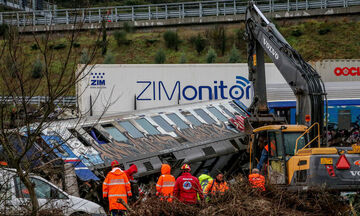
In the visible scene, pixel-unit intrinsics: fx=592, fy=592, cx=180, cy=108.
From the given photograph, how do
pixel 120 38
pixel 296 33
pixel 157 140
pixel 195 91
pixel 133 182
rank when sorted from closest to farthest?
pixel 133 182 < pixel 157 140 < pixel 195 91 < pixel 296 33 < pixel 120 38

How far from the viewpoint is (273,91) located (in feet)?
86.5

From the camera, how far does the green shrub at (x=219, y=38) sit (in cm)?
5159

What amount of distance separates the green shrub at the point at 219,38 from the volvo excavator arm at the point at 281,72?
1215 inches

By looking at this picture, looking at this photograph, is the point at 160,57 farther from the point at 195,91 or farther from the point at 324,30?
the point at 195,91

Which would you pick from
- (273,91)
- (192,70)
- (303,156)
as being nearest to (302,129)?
(303,156)

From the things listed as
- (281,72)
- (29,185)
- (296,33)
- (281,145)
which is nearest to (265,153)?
(281,145)

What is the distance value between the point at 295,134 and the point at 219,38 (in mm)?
37530

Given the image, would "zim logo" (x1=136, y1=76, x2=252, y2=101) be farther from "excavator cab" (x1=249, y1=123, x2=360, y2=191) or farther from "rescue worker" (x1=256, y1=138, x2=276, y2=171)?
"excavator cab" (x1=249, y1=123, x2=360, y2=191)

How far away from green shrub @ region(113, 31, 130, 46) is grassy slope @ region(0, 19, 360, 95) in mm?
386

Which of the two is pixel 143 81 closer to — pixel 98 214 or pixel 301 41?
pixel 98 214

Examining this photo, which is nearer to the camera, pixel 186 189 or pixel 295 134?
pixel 186 189

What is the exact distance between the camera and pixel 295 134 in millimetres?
14898

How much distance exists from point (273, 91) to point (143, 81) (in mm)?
6308

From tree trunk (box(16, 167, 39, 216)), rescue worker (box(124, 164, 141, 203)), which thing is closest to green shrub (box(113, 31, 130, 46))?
rescue worker (box(124, 164, 141, 203))
